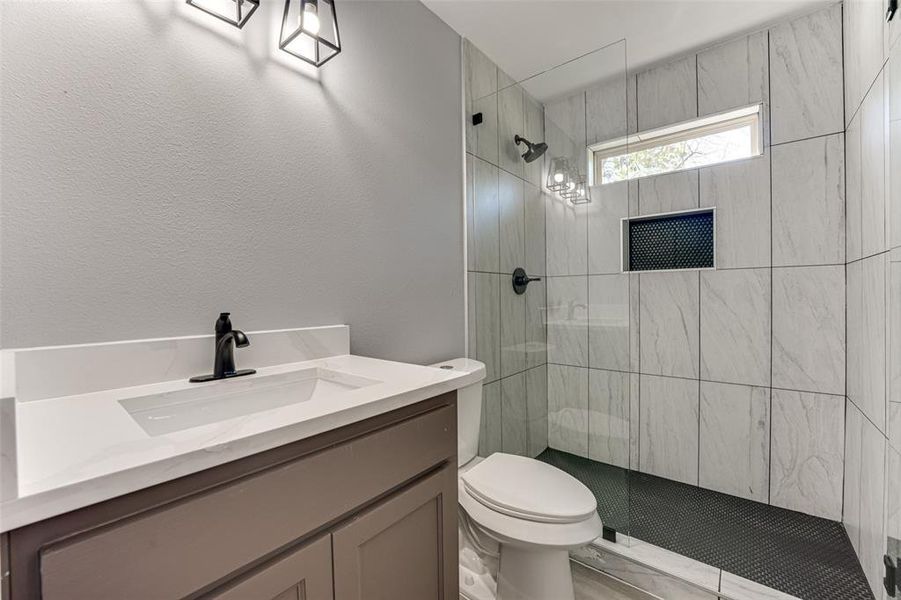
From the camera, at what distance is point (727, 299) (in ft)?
6.64

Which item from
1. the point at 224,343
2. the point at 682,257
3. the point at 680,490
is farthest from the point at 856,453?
Result: the point at 224,343

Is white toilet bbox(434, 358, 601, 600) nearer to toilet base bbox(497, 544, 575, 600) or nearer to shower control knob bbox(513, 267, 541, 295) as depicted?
toilet base bbox(497, 544, 575, 600)

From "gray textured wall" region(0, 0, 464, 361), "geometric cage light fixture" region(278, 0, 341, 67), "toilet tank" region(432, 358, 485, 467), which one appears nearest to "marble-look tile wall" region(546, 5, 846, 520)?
"toilet tank" region(432, 358, 485, 467)

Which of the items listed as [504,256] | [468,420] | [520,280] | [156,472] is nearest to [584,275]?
[520,280]

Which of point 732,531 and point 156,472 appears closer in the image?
point 156,472

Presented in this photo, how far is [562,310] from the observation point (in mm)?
2184

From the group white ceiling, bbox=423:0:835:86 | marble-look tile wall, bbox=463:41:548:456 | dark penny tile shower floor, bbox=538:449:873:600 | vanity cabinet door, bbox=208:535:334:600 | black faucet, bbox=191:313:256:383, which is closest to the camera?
vanity cabinet door, bbox=208:535:334:600

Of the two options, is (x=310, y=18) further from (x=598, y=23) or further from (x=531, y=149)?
(x=598, y=23)

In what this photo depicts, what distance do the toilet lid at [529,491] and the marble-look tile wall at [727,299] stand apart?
0.70 meters

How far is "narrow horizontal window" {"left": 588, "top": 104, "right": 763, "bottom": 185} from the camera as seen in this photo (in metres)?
2.01

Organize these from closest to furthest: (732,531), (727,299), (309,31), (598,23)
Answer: (309,31) → (732,531) → (598,23) → (727,299)

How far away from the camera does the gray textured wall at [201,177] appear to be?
2.54 ft

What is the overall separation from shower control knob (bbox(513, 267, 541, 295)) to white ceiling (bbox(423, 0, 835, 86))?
1.18 m

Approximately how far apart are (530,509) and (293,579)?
2.83 feet
